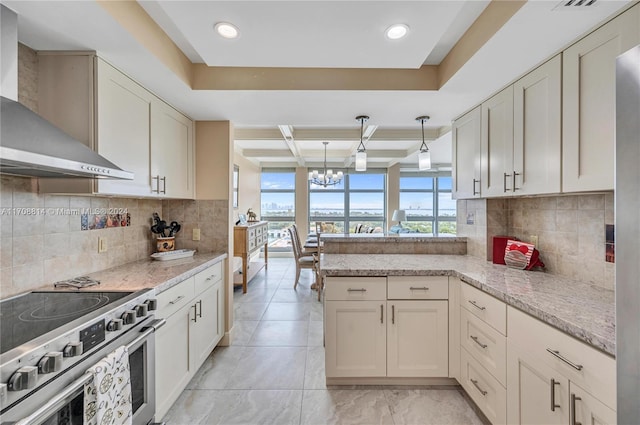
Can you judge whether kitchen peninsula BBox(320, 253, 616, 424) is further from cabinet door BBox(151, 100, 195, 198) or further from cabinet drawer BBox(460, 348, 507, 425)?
cabinet door BBox(151, 100, 195, 198)

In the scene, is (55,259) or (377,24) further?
(55,259)

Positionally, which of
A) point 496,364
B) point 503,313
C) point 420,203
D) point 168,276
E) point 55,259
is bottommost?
point 496,364

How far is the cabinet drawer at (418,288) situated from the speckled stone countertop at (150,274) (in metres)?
1.49

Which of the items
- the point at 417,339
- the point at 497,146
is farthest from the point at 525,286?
the point at 497,146

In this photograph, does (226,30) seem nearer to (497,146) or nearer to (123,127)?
(123,127)

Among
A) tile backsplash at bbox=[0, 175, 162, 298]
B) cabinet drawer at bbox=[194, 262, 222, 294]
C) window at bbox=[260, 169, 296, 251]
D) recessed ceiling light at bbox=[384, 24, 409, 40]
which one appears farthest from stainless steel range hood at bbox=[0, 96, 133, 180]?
window at bbox=[260, 169, 296, 251]

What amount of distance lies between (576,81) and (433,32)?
30.4 inches

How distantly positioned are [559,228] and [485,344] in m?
0.97

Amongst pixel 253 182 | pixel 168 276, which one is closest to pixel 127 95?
pixel 168 276

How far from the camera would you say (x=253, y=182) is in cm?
669

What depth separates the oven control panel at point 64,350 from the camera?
2.74 ft

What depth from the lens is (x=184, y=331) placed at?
1942 mm

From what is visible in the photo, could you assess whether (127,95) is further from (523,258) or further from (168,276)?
(523,258)

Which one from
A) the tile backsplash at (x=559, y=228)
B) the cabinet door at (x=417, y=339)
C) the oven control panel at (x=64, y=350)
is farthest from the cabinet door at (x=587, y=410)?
the oven control panel at (x=64, y=350)
